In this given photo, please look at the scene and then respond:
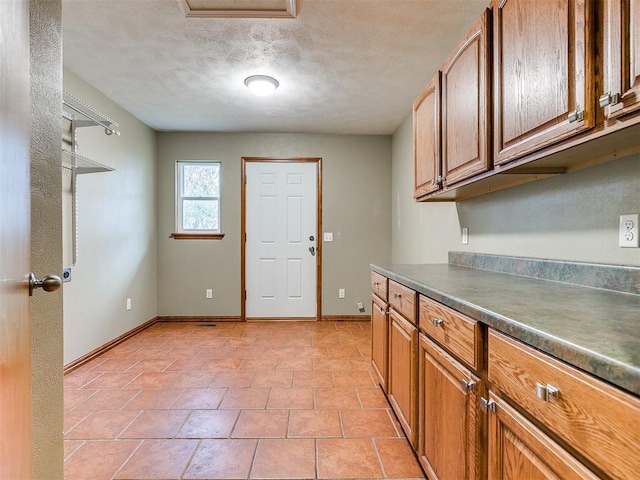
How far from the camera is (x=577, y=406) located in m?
0.62

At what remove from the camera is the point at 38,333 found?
1013mm

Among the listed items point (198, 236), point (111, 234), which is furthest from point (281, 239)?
point (111, 234)

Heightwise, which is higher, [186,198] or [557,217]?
[186,198]

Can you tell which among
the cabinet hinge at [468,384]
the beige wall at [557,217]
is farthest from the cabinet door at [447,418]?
the beige wall at [557,217]

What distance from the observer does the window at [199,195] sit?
4203 millimetres

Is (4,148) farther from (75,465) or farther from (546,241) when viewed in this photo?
(546,241)

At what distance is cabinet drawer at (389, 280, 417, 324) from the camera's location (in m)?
1.55

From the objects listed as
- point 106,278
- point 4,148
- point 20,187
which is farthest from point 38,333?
point 106,278

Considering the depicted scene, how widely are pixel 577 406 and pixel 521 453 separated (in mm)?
262

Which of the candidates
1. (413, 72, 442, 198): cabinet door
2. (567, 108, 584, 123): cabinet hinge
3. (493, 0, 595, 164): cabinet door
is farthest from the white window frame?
(567, 108, 584, 123): cabinet hinge

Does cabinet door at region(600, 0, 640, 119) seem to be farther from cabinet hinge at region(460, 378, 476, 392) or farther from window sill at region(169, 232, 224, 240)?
window sill at region(169, 232, 224, 240)

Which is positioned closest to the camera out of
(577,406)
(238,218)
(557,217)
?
(577,406)

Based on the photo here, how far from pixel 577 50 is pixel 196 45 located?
2.19 metres

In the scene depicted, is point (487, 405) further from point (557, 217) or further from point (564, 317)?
point (557, 217)
